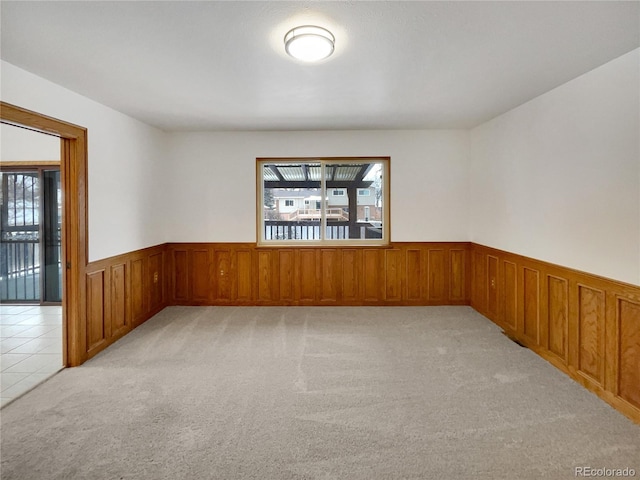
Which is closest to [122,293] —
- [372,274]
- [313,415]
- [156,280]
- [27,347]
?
[156,280]

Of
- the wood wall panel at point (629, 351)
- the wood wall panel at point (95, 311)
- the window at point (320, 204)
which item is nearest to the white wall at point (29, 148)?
the wood wall panel at point (95, 311)

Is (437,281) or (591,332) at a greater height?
(437,281)

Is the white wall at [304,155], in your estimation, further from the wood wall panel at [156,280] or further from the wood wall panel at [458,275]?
the wood wall panel at [156,280]

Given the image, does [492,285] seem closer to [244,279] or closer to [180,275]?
[244,279]

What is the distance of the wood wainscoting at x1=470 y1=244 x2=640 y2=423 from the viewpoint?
92.4 inches

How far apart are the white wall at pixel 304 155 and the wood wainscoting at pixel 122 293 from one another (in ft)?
2.16

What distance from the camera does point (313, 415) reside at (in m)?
2.33

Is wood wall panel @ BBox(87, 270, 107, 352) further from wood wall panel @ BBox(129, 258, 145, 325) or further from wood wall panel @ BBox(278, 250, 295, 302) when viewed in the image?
wood wall panel @ BBox(278, 250, 295, 302)

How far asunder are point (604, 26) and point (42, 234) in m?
6.59

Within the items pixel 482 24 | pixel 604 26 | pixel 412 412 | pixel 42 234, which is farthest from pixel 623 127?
pixel 42 234

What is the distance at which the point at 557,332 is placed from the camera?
3057 millimetres

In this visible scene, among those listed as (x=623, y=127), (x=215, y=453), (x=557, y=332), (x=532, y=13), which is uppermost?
(x=532, y=13)

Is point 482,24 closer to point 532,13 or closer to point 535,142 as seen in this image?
point 532,13

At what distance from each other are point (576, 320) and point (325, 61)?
2825 millimetres
